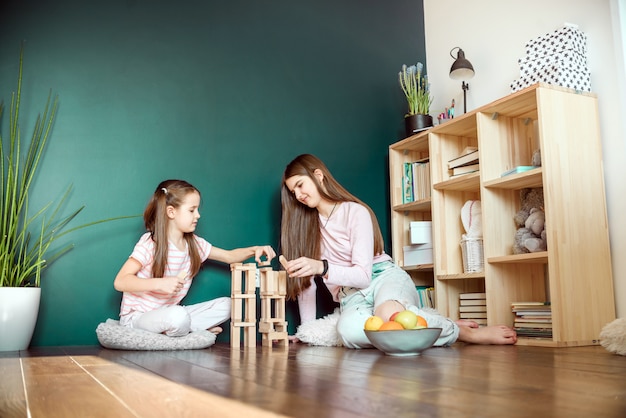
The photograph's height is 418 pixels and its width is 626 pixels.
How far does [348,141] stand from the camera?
334cm

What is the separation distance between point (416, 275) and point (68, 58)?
208cm

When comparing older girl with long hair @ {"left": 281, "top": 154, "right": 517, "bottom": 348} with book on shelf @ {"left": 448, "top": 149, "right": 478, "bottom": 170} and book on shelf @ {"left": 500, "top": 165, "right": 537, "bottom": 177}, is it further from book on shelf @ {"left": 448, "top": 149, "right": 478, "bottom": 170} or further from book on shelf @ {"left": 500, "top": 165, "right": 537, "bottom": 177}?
book on shelf @ {"left": 500, "top": 165, "right": 537, "bottom": 177}

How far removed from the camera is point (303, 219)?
284cm

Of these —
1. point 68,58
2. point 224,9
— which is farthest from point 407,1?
point 68,58

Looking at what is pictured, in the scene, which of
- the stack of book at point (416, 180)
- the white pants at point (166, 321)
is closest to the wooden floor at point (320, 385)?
the white pants at point (166, 321)

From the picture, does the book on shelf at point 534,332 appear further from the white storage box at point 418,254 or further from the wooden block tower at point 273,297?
the wooden block tower at point 273,297

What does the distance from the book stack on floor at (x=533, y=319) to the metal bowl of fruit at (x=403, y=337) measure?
716 millimetres

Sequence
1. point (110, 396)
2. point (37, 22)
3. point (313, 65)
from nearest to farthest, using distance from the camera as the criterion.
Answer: point (110, 396) → point (37, 22) → point (313, 65)

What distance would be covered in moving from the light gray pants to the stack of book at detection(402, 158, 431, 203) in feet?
1.95

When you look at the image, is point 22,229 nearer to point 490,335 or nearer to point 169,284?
point 169,284

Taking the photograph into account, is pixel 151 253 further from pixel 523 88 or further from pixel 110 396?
pixel 523 88

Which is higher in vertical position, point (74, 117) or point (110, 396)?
point (74, 117)

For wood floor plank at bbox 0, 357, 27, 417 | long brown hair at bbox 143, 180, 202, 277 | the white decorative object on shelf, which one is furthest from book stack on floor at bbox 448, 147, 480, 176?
wood floor plank at bbox 0, 357, 27, 417

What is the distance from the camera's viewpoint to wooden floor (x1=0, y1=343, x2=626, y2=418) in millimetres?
915
